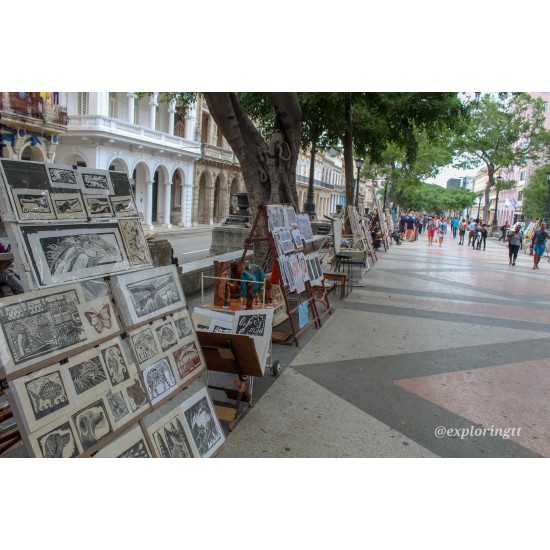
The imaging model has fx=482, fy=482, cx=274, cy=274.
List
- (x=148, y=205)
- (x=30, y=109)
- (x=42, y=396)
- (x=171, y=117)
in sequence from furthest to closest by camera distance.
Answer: (x=171, y=117) → (x=148, y=205) → (x=30, y=109) → (x=42, y=396)

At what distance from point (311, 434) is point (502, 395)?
221 centimetres

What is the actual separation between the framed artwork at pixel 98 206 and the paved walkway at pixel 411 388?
1.89 metres

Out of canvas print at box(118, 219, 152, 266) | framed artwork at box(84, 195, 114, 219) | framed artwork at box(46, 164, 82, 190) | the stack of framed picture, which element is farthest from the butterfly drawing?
framed artwork at box(46, 164, 82, 190)

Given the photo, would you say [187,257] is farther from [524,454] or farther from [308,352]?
[524,454]

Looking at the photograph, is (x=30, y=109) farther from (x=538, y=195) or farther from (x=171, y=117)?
(x=538, y=195)

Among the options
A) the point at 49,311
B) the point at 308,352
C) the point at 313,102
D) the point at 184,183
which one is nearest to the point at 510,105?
the point at 184,183

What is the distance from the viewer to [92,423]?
254 cm

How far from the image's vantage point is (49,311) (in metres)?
2.48

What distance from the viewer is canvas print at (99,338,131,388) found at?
8.86 ft

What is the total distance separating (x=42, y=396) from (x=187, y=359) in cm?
112

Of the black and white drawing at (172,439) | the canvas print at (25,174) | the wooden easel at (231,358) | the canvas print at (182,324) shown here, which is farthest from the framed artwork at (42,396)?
the wooden easel at (231,358)

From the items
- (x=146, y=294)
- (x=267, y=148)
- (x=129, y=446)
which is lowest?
(x=129, y=446)

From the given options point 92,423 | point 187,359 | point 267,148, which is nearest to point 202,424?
point 187,359

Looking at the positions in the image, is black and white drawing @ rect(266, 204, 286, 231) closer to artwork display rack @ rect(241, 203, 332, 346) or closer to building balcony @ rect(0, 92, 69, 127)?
artwork display rack @ rect(241, 203, 332, 346)
